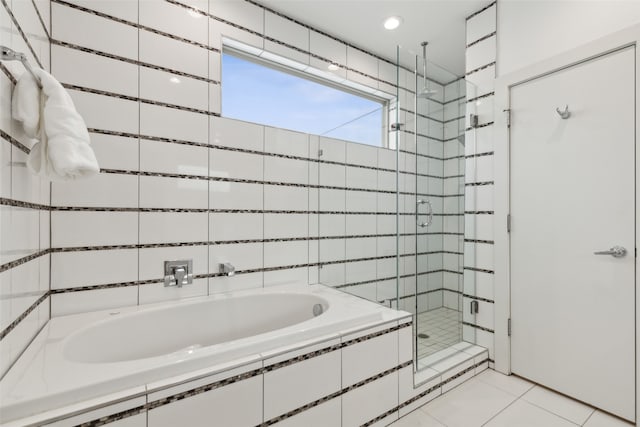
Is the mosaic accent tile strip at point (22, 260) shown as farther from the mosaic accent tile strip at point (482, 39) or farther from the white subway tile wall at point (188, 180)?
the mosaic accent tile strip at point (482, 39)

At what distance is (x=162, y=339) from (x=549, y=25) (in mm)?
3069

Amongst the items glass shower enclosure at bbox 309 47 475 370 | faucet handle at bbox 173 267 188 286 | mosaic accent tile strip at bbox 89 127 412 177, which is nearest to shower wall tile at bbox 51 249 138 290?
faucet handle at bbox 173 267 188 286

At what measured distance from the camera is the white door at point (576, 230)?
1.62 metres

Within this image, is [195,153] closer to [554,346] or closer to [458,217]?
[458,217]

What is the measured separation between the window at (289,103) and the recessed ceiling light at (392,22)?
0.62 metres

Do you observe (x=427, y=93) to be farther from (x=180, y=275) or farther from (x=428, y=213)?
(x=180, y=275)

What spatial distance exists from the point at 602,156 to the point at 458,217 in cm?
89

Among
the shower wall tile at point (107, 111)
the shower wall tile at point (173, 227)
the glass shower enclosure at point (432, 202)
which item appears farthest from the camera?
the glass shower enclosure at point (432, 202)

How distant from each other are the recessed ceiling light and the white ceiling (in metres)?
0.03

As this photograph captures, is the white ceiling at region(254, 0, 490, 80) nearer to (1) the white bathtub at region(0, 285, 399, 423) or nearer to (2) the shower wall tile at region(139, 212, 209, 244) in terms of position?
(2) the shower wall tile at region(139, 212, 209, 244)

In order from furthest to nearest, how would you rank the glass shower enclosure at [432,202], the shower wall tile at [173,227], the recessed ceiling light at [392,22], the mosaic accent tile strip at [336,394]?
1. the recessed ceiling light at [392,22]
2. the glass shower enclosure at [432,202]
3. the shower wall tile at [173,227]
4. the mosaic accent tile strip at [336,394]

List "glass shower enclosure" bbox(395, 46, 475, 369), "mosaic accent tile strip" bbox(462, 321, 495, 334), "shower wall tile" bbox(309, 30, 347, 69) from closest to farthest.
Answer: "glass shower enclosure" bbox(395, 46, 475, 369) < "mosaic accent tile strip" bbox(462, 321, 495, 334) < "shower wall tile" bbox(309, 30, 347, 69)

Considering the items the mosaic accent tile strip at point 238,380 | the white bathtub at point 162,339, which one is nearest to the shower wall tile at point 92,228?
the white bathtub at point 162,339

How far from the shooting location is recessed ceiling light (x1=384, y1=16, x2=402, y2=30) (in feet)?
7.98
